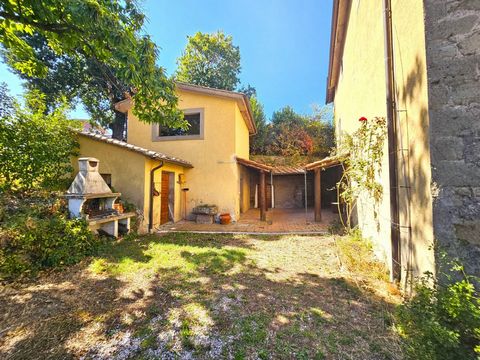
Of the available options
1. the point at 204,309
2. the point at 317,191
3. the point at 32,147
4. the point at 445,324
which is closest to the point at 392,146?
the point at 445,324

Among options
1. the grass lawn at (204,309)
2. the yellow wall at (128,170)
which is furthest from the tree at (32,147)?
the grass lawn at (204,309)

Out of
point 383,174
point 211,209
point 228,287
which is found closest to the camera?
point 228,287

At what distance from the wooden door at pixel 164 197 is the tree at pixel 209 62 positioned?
15853 millimetres

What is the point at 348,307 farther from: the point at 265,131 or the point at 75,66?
the point at 75,66

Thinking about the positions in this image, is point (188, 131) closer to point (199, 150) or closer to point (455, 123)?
point (199, 150)

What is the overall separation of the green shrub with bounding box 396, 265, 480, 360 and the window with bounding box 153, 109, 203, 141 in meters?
10.3

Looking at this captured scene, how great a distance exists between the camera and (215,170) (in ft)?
35.7

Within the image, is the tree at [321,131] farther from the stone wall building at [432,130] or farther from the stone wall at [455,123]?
the stone wall at [455,123]

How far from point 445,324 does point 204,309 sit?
9.52ft

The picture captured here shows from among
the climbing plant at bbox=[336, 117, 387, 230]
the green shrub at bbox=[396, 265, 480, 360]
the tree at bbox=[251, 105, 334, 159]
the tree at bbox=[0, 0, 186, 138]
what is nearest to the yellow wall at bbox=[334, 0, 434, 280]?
the climbing plant at bbox=[336, 117, 387, 230]

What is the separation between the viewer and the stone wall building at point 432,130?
2.48 metres

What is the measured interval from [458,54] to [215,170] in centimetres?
928

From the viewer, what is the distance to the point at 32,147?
24.1ft

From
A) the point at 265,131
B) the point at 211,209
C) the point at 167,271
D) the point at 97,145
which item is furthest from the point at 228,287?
the point at 265,131
